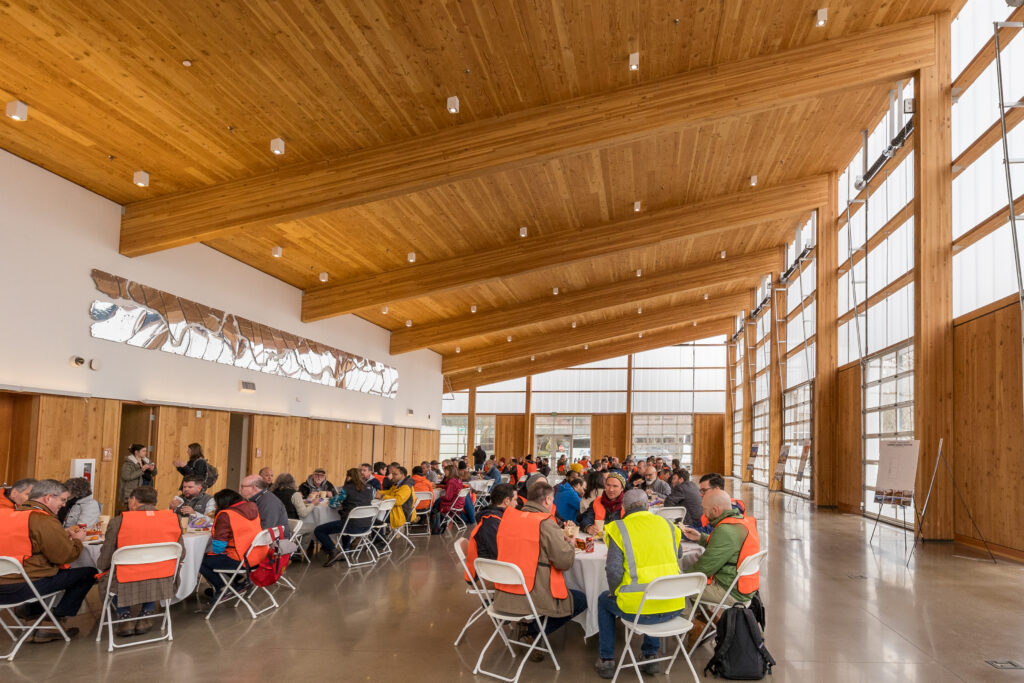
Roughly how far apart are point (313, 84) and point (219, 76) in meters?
0.93

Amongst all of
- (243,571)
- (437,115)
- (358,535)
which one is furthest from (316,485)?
(437,115)

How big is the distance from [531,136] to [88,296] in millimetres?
6192

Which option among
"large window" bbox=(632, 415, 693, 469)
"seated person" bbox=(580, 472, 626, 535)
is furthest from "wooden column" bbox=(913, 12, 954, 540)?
"large window" bbox=(632, 415, 693, 469)

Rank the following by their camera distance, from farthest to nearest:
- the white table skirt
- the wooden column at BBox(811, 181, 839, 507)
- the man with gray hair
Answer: the wooden column at BBox(811, 181, 839, 507) → the man with gray hair → the white table skirt

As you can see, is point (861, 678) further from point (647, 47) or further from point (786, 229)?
point (786, 229)

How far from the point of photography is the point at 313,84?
8.00m

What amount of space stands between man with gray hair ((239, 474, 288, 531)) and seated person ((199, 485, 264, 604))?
31 centimetres

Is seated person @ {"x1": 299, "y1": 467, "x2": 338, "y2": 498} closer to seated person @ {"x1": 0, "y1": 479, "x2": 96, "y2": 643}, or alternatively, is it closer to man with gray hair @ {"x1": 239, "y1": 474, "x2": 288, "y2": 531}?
man with gray hair @ {"x1": 239, "y1": 474, "x2": 288, "y2": 531}

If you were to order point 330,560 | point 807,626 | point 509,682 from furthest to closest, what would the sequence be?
point 330,560, point 807,626, point 509,682

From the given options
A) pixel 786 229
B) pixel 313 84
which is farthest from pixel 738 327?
pixel 313 84

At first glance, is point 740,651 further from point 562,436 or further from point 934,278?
point 562,436

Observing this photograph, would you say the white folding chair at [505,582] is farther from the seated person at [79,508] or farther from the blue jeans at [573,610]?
the seated person at [79,508]

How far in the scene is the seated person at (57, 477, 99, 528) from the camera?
6320mm

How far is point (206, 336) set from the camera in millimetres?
12852
